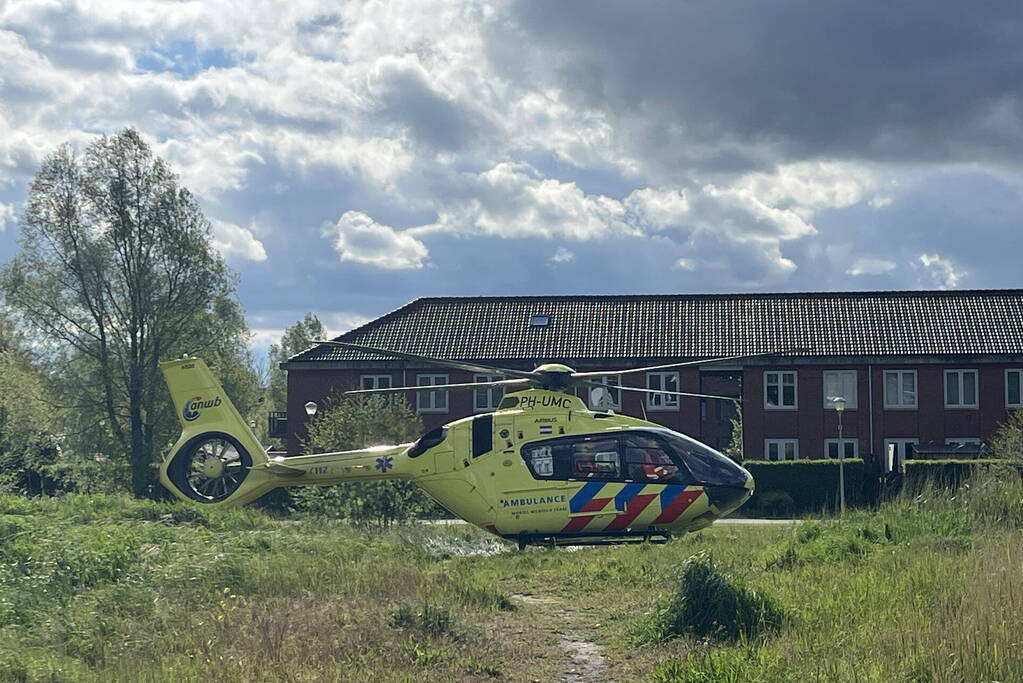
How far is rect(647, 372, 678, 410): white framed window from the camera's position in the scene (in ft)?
152

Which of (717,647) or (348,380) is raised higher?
(348,380)

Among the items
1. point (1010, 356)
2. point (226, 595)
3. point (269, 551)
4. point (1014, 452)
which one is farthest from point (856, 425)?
point (226, 595)

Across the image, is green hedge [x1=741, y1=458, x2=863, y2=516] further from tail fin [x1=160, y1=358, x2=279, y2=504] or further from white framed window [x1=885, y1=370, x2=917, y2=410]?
tail fin [x1=160, y1=358, x2=279, y2=504]

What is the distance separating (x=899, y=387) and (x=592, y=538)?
2785 centimetres

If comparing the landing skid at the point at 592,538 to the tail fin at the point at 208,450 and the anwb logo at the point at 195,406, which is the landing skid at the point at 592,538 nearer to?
the tail fin at the point at 208,450

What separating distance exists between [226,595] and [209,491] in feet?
35.8

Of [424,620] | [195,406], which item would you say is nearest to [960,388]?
[195,406]

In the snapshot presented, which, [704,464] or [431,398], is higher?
[431,398]

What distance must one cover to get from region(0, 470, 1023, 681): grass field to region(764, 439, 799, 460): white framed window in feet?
89.1

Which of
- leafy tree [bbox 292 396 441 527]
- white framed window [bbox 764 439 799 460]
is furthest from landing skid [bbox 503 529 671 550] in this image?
white framed window [bbox 764 439 799 460]

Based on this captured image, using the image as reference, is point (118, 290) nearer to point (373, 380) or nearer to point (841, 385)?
point (373, 380)

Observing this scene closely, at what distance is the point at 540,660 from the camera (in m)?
10.5

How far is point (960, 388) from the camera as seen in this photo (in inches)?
1740

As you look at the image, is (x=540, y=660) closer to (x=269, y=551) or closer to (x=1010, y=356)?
(x=269, y=551)
